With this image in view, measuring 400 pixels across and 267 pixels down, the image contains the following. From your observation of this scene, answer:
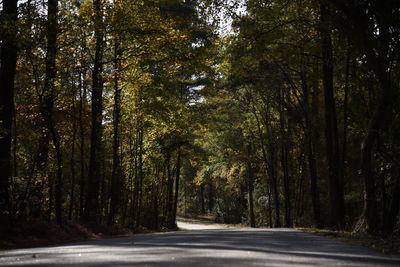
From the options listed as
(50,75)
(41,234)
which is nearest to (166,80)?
(50,75)

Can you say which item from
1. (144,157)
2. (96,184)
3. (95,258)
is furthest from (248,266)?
(144,157)

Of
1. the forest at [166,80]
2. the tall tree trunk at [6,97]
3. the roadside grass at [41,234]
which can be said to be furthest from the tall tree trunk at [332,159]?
the tall tree trunk at [6,97]

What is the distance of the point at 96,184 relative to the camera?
18484mm

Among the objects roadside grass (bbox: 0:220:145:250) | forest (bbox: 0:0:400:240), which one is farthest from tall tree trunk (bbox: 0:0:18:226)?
roadside grass (bbox: 0:220:145:250)

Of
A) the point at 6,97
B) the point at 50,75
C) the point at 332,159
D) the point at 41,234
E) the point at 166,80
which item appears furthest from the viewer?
the point at 166,80

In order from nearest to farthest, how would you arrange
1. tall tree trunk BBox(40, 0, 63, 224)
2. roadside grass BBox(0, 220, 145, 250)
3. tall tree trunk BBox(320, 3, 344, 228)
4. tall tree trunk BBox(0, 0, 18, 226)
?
roadside grass BBox(0, 220, 145, 250) < tall tree trunk BBox(0, 0, 18, 226) < tall tree trunk BBox(40, 0, 63, 224) < tall tree trunk BBox(320, 3, 344, 228)

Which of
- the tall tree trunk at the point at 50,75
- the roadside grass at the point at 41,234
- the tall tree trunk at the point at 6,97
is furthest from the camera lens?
the tall tree trunk at the point at 50,75

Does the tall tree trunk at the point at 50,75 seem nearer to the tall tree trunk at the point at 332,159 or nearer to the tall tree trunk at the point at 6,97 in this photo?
the tall tree trunk at the point at 6,97

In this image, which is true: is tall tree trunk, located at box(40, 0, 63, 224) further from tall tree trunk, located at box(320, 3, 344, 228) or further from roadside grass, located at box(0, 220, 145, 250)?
tall tree trunk, located at box(320, 3, 344, 228)

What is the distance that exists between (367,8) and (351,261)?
8.25m

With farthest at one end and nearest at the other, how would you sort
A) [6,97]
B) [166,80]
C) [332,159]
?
[166,80], [332,159], [6,97]

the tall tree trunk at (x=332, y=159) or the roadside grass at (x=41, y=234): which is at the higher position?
the tall tree trunk at (x=332, y=159)

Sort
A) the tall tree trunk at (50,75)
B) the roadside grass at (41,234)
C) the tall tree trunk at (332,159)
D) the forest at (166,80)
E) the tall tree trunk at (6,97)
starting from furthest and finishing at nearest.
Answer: the tall tree trunk at (332,159) → the tall tree trunk at (50,75) → the forest at (166,80) → the tall tree trunk at (6,97) → the roadside grass at (41,234)

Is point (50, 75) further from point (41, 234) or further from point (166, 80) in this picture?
point (166, 80)
